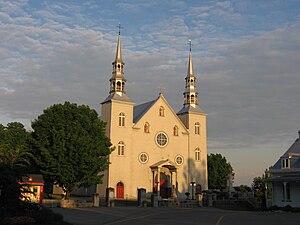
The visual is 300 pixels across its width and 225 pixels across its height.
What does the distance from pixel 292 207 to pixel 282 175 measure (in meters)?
4.75

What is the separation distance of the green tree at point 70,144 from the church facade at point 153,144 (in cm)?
912

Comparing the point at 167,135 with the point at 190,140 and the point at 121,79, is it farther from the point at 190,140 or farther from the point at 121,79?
the point at 121,79

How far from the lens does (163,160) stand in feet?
193

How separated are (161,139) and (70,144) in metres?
19.2

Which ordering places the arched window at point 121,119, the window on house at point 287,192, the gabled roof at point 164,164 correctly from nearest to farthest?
the window on house at point 287,192
the arched window at point 121,119
the gabled roof at point 164,164

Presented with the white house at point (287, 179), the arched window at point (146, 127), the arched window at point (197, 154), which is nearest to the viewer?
the white house at point (287, 179)

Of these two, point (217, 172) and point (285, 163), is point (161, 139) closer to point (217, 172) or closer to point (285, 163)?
point (285, 163)

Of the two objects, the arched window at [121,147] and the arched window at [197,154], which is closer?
the arched window at [121,147]

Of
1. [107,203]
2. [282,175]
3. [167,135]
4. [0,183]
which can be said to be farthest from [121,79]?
[0,183]

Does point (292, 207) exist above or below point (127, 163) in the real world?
below

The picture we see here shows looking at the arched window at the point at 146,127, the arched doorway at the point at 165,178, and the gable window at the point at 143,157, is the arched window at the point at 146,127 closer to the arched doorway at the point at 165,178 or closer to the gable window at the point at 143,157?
the gable window at the point at 143,157

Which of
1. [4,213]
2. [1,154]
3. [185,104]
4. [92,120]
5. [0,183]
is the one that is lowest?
[4,213]

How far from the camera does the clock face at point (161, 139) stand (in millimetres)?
59656

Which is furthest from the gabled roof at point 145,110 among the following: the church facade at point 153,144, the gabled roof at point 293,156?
the gabled roof at point 293,156
